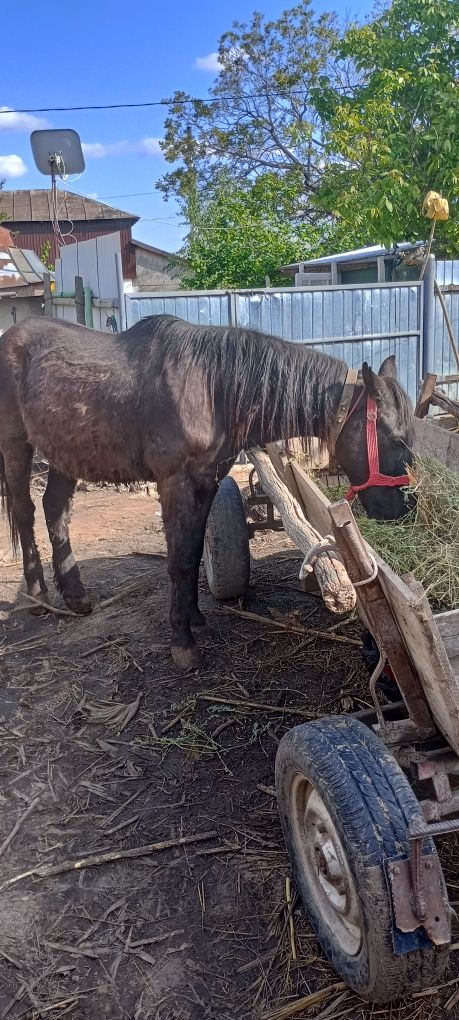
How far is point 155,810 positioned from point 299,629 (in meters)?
1.64

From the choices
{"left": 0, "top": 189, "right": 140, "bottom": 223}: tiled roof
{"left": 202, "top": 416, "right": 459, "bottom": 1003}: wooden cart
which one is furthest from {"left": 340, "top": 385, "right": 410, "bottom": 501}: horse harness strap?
{"left": 0, "top": 189, "right": 140, "bottom": 223}: tiled roof

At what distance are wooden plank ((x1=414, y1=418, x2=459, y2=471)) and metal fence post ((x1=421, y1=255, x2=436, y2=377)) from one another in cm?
626

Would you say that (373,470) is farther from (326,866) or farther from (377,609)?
(326,866)

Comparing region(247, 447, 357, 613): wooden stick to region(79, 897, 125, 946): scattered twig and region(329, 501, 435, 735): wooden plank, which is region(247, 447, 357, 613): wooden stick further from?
region(79, 897, 125, 946): scattered twig

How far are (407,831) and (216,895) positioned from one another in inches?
40.6

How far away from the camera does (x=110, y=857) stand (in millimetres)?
2777

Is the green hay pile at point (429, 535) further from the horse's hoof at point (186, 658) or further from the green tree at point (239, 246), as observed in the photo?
the green tree at point (239, 246)

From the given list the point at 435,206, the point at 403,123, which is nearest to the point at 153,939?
the point at 435,206

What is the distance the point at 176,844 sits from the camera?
282 centimetres

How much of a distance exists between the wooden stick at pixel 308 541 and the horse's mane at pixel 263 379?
0.91 feet

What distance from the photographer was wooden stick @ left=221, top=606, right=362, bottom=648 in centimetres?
423

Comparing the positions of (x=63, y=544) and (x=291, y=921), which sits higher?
(x=63, y=544)

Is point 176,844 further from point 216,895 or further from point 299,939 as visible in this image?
point 299,939

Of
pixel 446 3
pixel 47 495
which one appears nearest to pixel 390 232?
pixel 446 3
